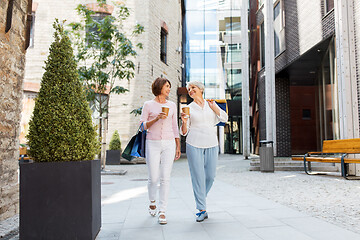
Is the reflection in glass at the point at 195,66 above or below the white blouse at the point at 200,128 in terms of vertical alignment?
above

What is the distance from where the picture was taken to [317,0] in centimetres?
1093

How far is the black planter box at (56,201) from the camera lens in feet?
9.15

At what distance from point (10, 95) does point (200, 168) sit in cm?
265

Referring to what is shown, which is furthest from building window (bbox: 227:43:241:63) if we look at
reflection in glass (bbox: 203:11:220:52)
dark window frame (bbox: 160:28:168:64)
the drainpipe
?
the drainpipe

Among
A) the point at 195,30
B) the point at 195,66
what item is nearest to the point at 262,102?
the point at 195,66

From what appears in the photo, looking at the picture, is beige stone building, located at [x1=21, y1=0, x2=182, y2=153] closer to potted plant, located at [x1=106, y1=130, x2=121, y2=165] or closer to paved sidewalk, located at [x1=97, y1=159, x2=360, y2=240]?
potted plant, located at [x1=106, y1=130, x2=121, y2=165]

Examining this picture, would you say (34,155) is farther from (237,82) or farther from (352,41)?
(237,82)

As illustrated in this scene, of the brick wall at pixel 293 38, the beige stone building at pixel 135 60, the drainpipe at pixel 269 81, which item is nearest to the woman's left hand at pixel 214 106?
the brick wall at pixel 293 38

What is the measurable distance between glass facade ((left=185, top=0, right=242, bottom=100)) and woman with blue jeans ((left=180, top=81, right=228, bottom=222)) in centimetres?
2076

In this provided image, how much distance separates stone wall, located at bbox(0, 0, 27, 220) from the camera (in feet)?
13.0

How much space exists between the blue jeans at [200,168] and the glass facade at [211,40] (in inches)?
823

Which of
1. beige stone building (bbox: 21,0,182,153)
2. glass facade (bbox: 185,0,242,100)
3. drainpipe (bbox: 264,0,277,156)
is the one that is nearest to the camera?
drainpipe (bbox: 264,0,277,156)

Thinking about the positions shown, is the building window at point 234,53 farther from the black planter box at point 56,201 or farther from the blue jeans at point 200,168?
the black planter box at point 56,201

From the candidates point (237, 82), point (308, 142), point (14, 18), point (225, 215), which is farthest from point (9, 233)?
point (237, 82)
